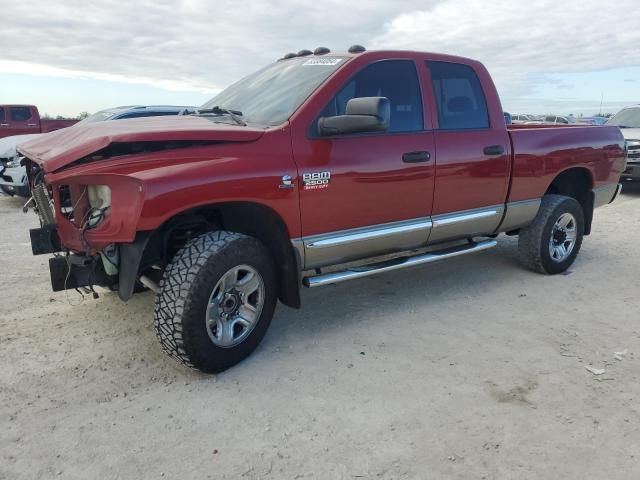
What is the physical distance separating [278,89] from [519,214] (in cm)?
259

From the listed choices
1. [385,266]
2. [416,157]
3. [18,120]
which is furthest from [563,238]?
[18,120]

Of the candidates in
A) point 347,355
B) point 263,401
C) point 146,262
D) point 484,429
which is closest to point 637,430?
point 484,429

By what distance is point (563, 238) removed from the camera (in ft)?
18.2

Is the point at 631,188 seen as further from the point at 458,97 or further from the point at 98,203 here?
the point at 98,203

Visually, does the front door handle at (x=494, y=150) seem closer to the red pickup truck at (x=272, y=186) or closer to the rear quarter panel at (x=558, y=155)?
the red pickup truck at (x=272, y=186)

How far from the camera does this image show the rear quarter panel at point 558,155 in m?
4.92

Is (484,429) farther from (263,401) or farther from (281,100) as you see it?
(281,100)

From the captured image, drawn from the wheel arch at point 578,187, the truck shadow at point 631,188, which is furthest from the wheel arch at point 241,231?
the truck shadow at point 631,188

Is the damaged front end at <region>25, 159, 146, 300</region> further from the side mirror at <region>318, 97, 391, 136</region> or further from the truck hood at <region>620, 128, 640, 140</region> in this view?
the truck hood at <region>620, 128, 640, 140</region>

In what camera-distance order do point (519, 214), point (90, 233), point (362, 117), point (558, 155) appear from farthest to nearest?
1. point (558, 155)
2. point (519, 214)
3. point (362, 117)
4. point (90, 233)

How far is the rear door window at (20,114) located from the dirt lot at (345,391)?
48.3 feet

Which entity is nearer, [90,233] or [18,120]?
[90,233]

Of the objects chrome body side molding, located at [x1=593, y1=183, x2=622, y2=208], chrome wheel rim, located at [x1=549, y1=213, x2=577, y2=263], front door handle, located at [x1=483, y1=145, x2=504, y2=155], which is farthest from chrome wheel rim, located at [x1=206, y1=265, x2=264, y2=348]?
chrome body side molding, located at [x1=593, y1=183, x2=622, y2=208]

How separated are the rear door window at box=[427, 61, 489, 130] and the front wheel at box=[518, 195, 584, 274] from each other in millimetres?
1221
